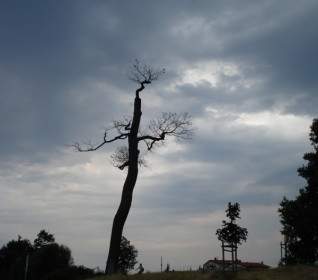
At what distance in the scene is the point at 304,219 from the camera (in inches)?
1443

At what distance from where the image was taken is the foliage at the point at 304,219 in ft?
120

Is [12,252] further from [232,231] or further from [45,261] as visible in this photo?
[232,231]

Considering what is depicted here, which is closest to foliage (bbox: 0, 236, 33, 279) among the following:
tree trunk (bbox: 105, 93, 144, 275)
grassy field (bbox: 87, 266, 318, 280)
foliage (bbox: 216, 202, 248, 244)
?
foliage (bbox: 216, 202, 248, 244)

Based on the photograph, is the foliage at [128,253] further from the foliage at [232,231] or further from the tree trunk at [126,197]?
the tree trunk at [126,197]

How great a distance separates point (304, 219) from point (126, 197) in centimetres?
1886

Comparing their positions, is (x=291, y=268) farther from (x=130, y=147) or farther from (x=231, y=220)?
(x=231, y=220)

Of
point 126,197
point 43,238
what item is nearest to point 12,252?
point 43,238

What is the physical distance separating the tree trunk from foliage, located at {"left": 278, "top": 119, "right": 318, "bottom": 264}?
17.0m

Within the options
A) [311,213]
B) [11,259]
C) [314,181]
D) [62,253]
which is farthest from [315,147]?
[11,259]

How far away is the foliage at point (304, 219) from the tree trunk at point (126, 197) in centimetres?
1703

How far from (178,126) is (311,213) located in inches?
647

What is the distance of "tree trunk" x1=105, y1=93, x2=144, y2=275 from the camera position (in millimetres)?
21266

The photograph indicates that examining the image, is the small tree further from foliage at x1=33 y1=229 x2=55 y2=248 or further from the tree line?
foliage at x1=33 y1=229 x2=55 y2=248

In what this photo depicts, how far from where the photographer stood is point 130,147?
917 inches
